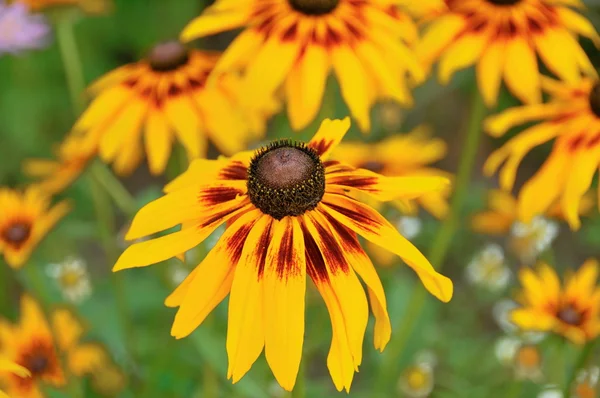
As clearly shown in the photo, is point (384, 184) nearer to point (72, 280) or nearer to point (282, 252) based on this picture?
point (282, 252)

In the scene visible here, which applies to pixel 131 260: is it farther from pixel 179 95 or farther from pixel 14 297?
pixel 14 297

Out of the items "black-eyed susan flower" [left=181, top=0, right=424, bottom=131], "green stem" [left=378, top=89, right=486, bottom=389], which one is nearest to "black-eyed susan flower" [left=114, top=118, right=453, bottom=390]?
"black-eyed susan flower" [left=181, top=0, right=424, bottom=131]

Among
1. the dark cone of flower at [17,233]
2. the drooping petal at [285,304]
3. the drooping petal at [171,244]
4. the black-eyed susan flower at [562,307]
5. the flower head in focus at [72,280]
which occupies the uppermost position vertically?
the drooping petal at [171,244]

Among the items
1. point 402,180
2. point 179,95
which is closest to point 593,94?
point 402,180

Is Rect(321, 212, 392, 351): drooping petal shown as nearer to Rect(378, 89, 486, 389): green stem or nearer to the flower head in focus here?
Rect(378, 89, 486, 389): green stem

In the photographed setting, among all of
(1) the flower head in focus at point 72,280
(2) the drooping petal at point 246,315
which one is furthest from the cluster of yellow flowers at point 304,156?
(1) the flower head in focus at point 72,280

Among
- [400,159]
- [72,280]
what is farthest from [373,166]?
[72,280]

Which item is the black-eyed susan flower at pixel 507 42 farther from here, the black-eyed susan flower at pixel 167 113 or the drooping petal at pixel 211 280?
the drooping petal at pixel 211 280
